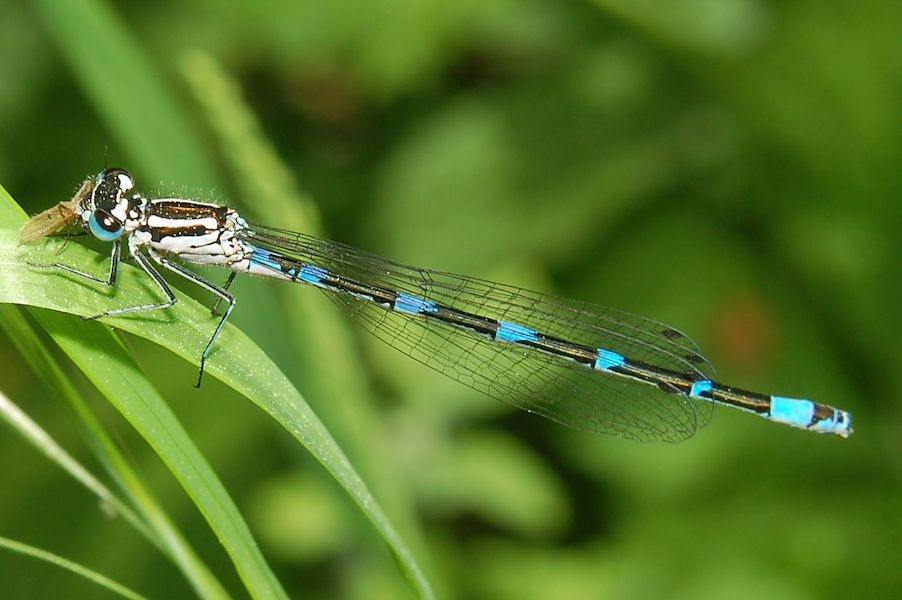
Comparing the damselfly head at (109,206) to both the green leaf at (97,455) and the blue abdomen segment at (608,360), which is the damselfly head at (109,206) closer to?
the green leaf at (97,455)

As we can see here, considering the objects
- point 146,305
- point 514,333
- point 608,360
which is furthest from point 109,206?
point 608,360

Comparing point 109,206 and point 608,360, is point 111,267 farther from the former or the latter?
point 608,360

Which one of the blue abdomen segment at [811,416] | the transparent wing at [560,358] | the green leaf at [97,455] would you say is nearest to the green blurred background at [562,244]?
the transparent wing at [560,358]

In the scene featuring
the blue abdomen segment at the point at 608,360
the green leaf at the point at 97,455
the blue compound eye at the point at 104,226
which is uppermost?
the blue abdomen segment at the point at 608,360

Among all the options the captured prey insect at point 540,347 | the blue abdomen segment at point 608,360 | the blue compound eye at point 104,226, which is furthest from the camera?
the blue abdomen segment at point 608,360

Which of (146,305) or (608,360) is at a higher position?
(608,360)

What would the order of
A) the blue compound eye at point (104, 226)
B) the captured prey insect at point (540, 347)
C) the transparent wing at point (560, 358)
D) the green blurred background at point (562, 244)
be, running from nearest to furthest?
the blue compound eye at point (104, 226) → the captured prey insect at point (540, 347) → the transparent wing at point (560, 358) → the green blurred background at point (562, 244)

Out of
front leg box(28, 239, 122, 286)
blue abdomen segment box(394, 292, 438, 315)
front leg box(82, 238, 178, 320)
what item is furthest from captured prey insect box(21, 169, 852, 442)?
front leg box(28, 239, 122, 286)
